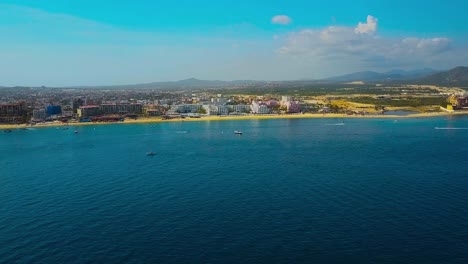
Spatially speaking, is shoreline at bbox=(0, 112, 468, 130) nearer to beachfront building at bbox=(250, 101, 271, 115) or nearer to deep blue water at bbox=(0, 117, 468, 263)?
beachfront building at bbox=(250, 101, 271, 115)

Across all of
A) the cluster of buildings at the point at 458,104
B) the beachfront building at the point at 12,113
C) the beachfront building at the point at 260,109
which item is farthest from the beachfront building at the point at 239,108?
the beachfront building at the point at 12,113

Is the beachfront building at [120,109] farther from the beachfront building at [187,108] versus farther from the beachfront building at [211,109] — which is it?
the beachfront building at [211,109]

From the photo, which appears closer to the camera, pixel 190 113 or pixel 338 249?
pixel 338 249

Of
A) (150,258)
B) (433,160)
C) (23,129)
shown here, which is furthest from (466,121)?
(23,129)

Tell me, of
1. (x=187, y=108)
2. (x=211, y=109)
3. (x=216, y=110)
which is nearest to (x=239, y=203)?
(x=216, y=110)

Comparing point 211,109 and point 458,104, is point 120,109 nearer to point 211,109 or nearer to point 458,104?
Result: point 211,109

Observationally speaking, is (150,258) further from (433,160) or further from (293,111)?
(293,111)

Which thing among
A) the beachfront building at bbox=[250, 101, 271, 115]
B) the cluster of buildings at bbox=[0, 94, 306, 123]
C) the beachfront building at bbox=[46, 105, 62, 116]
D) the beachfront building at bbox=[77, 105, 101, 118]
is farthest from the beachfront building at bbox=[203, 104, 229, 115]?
the beachfront building at bbox=[46, 105, 62, 116]
